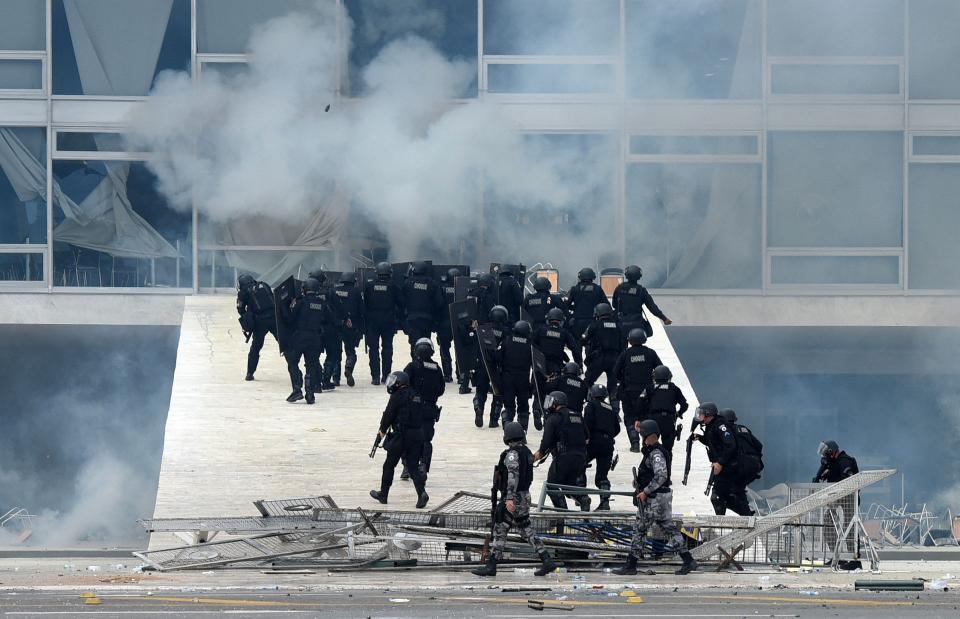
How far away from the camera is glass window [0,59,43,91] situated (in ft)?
78.2

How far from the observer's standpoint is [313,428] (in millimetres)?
16547

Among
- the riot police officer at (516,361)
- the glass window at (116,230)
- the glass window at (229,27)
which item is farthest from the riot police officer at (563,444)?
the glass window at (229,27)

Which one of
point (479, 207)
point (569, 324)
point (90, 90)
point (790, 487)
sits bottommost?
point (790, 487)

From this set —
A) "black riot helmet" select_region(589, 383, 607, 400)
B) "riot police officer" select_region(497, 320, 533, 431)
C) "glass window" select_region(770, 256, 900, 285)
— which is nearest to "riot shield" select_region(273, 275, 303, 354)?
"riot police officer" select_region(497, 320, 533, 431)

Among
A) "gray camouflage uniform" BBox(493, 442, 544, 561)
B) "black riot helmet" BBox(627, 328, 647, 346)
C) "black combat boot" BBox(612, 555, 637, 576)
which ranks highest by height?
"black riot helmet" BBox(627, 328, 647, 346)

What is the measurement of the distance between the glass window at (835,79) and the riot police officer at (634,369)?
376 inches

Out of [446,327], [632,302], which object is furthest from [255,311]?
[632,302]

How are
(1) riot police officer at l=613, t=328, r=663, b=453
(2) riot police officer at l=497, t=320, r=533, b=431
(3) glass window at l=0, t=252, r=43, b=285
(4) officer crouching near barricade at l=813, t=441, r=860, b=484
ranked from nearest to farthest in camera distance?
(4) officer crouching near barricade at l=813, t=441, r=860, b=484 < (1) riot police officer at l=613, t=328, r=663, b=453 < (2) riot police officer at l=497, t=320, r=533, b=431 < (3) glass window at l=0, t=252, r=43, b=285

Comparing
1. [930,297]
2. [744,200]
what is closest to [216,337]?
[744,200]

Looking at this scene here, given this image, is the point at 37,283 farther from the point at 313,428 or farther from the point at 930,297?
the point at 930,297

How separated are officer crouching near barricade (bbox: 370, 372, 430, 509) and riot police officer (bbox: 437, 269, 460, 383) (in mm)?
3604

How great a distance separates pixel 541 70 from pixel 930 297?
6.28m

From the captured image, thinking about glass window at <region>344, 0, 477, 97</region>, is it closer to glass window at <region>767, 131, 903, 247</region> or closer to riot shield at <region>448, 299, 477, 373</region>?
glass window at <region>767, 131, 903, 247</region>

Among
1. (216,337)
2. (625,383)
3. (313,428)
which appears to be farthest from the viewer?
(216,337)
